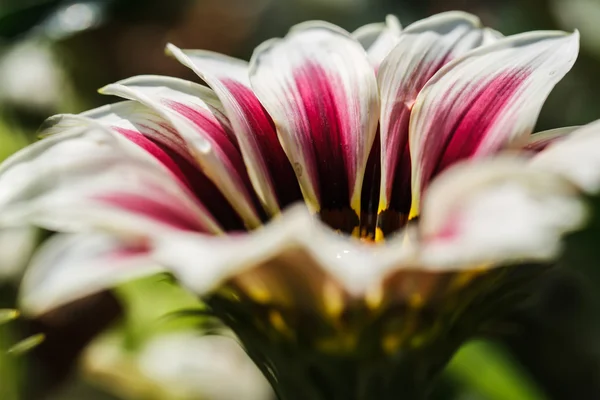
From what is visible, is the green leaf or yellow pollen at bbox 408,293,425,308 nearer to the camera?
yellow pollen at bbox 408,293,425,308

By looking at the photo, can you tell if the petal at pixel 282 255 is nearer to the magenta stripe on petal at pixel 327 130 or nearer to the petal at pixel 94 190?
the petal at pixel 94 190

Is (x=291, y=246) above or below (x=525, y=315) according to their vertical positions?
above

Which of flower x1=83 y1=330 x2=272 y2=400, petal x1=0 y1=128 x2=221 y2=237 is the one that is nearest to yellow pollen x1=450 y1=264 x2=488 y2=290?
petal x1=0 y1=128 x2=221 y2=237

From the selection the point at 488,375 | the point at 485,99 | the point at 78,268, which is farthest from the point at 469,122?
the point at 488,375

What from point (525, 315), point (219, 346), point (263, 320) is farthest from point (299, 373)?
point (525, 315)

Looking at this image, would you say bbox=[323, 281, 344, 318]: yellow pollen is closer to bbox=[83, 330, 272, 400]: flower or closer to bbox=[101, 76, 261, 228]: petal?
bbox=[101, 76, 261, 228]: petal

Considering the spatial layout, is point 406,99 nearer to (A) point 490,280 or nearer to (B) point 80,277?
(A) point 490,280
